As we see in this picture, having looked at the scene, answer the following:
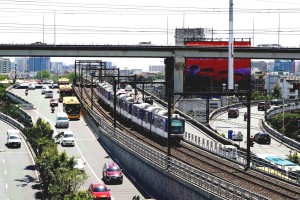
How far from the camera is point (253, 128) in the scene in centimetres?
9788

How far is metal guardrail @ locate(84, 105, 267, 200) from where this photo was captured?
1196 inches

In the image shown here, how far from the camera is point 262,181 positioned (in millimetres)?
38250

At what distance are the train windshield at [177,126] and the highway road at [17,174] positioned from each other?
13.2 meters

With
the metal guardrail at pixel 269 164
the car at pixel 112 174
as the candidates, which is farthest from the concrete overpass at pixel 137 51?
the car at pixel 112 174

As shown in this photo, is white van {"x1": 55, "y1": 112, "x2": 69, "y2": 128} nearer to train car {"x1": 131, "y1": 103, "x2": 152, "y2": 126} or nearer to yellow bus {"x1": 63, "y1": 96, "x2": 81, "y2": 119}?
yellow bus {"x1": 63, "y1": 96, "x2": 81, "y2": 119}

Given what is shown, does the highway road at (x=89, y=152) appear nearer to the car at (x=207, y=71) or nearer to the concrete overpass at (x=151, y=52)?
the concrete overpass at (x=151, y=52)

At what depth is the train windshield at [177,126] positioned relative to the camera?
182ft

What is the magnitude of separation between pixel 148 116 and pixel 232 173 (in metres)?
23.2

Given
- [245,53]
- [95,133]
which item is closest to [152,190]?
[95,133]

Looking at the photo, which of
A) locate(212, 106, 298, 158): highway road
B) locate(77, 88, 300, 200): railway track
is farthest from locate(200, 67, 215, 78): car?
locate(77, 88, 300, 200): railway track

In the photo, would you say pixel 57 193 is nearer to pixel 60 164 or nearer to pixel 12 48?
pixel 60 164

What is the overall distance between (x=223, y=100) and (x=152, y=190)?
103 metres

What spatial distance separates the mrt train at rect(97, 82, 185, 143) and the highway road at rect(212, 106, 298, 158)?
51.4ft

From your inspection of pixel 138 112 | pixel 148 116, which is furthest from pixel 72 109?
pixel 148 116
